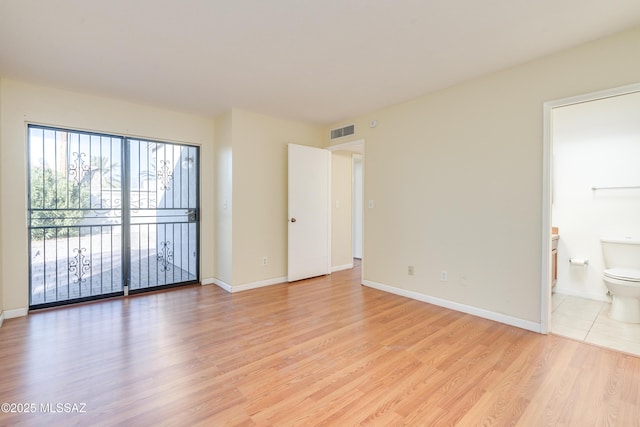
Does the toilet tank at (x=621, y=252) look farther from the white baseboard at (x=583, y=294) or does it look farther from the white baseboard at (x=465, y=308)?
the white baseboard at (x=465, y=308)

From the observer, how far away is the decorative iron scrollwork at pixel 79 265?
3699 mm

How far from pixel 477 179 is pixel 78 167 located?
187 inches

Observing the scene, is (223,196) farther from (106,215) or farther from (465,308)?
(465,308)

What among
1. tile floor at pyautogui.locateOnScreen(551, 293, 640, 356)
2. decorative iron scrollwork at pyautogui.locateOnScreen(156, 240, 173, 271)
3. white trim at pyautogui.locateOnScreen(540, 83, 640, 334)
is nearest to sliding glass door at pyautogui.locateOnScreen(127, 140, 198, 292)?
decorative iron scrollwork at pyautogui.locateOnScreen(156, 240, 173, 271)

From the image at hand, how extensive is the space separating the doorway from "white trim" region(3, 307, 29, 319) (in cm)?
15

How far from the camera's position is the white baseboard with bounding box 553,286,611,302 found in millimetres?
3586

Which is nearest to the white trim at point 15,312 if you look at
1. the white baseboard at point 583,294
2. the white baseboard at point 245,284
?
the white baseboard at point 245,284

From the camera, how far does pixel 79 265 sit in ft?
12.3

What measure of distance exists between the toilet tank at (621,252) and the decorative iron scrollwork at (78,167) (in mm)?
6441

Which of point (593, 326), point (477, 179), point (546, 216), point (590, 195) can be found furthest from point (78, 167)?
point (590, 195)

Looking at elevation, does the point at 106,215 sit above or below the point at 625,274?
above

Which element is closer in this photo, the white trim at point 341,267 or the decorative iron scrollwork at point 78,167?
the decorative iron scrollwork at point 78,167

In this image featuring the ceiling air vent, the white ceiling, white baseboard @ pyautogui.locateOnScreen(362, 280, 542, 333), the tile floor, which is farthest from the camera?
the ceiling air vent

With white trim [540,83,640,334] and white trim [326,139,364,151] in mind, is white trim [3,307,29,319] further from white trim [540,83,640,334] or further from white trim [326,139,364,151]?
white trim [540,83,640,334]
